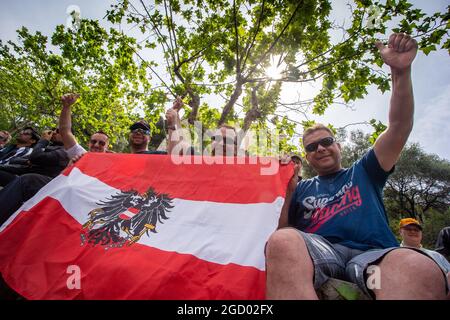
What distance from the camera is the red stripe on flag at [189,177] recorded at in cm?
288

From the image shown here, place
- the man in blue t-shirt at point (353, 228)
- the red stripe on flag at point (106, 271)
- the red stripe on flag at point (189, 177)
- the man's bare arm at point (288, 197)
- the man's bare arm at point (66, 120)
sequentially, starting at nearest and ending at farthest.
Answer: the man in blue t-shirt at point (353, 228) < the red stripe on flag at point (106, 271) < the man's bare arm at point (288, 197) < the red stripe on flag at point (189, 177) < the man's bare arm at point (66, 120)

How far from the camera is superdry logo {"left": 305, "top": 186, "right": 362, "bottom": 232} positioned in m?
2.03

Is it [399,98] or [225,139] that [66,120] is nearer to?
[225,139]

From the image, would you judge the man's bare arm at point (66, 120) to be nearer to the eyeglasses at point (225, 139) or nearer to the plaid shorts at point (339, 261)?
the eyeglasses at point (225, 139)

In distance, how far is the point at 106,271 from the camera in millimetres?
2109

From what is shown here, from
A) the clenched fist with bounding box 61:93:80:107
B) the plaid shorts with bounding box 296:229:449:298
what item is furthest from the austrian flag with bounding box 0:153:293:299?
the clenched fist with bounding box 61:93:80:107

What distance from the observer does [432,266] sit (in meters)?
1.29

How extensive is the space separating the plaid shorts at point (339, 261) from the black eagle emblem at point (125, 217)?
5.66ft

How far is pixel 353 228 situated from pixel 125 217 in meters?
2.34

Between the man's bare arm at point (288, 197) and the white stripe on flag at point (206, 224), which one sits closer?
the white stripe on flag at point (206, 224)

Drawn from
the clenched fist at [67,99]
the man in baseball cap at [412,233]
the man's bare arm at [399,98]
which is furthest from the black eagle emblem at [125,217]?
the man in baseball cap at [412,233]
